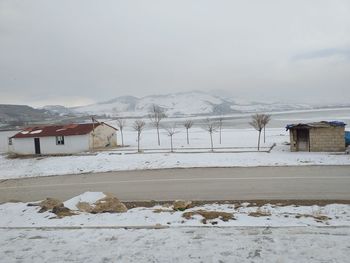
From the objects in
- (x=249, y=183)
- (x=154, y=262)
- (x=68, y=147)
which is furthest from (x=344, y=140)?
(x=68, y=147)

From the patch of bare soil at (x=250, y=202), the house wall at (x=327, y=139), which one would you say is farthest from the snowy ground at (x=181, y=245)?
the house wall at (x=327, y=139)

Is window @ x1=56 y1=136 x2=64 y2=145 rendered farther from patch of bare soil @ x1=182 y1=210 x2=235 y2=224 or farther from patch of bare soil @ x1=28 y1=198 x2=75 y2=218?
patch of bare soil @ x1=182 y1=210 x2=235 y2=224

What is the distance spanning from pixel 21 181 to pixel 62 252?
15.9 m

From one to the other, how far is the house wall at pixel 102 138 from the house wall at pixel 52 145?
96 cm

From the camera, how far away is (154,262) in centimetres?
786

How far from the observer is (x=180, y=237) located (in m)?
9.23

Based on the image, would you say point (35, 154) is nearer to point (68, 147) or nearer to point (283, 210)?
point (68, 147)

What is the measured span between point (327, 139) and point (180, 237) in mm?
22264

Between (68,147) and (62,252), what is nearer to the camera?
(62,252)

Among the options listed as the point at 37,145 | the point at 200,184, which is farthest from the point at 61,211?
the point at 37,145

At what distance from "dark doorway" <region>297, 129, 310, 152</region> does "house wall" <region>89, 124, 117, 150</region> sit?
2136 cm

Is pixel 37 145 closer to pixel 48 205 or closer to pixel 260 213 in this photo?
pixel 48 205

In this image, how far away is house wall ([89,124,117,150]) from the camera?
38022mm

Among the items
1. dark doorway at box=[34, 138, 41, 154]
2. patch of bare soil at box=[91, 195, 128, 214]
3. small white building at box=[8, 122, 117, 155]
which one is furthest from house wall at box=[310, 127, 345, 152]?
dark doorway at box=[34, 138, 41, 154]
